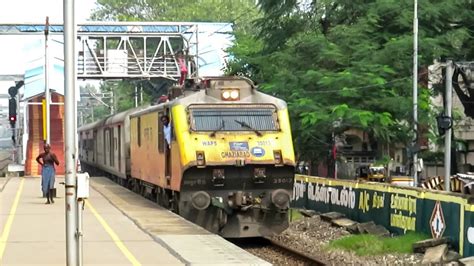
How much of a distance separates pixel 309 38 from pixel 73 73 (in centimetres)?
2058

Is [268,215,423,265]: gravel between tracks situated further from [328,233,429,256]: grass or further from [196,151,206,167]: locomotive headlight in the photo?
[196,151,206,167]: locomotive headlight

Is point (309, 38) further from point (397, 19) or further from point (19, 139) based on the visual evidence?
point (19, 139)

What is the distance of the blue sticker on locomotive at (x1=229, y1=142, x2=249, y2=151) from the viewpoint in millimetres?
16422

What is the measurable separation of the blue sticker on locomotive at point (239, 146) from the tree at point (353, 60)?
10.0 meters

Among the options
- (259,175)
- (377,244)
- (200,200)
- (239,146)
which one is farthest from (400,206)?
(200,200)

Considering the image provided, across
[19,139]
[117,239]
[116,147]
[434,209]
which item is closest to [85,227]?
[117,239]

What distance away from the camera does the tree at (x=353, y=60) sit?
2700 cm

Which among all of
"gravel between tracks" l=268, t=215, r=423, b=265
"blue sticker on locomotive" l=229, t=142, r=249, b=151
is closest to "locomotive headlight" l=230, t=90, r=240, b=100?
"blue sticker on locomotive" l=229, t=142, r=249, b=151

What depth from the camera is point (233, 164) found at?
16.2 meters

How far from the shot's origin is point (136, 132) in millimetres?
23750

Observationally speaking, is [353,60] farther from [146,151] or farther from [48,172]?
[48,172]

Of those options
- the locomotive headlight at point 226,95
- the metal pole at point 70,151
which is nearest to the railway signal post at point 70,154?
the metal pole at point 70,151

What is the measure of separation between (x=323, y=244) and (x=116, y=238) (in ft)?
16.2

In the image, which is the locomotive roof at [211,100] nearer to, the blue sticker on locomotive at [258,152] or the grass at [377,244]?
the blue sticker on locomotive at [258,152]
